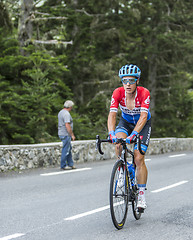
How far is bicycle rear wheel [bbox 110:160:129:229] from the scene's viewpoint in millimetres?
5062

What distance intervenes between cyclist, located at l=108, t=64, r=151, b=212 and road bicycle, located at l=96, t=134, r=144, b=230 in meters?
0.11

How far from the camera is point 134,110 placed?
5.70 m

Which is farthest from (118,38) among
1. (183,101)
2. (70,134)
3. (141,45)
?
(70,134)

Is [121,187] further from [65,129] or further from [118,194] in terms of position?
[65,129]

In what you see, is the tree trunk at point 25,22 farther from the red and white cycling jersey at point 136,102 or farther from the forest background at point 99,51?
the red and white cycling jersey at point 136,102

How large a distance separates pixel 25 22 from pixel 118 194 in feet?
60.5

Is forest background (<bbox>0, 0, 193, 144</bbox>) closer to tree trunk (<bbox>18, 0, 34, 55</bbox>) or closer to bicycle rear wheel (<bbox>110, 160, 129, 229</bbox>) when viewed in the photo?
tree trunk (<bbox>18, 0, 34, 55</bbox>)

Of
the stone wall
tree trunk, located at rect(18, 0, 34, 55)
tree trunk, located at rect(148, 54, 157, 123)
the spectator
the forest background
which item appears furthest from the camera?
tree trunk, located at rect(148, 54, 157, 123)

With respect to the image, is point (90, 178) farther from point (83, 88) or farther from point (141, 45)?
point (141, 45)

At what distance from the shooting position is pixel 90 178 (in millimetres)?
10250

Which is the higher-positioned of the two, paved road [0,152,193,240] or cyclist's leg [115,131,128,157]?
cyclist's leg [115,131,128,157]

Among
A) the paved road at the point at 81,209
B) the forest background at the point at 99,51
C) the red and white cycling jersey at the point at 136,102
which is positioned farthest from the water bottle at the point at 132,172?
the forest background at the point at 99,51

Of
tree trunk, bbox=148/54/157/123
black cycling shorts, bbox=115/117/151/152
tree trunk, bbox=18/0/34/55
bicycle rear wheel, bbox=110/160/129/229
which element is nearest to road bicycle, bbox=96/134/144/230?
bicycle rear wheel, bbox=110/160/129/229

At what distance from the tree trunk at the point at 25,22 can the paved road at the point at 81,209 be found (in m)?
12.6
